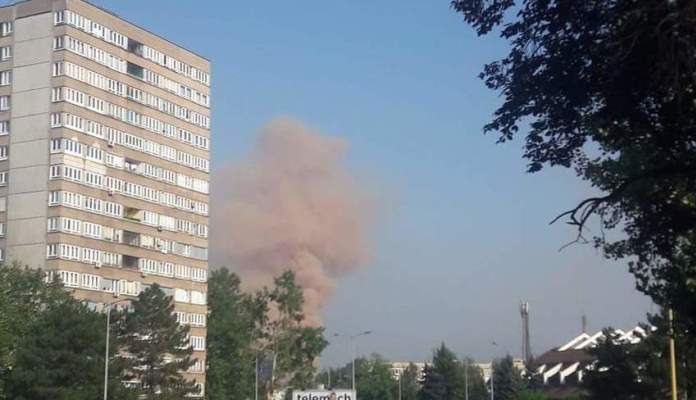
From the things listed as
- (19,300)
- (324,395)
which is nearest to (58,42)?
(19,300)

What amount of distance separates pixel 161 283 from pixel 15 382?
143ft

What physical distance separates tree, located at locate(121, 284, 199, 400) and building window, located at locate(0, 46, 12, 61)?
30.2m

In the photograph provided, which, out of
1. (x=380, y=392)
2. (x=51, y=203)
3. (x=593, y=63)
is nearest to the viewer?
(x=593, y=63)

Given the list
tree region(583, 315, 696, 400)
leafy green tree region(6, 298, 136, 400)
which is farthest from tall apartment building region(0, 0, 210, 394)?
tree region(583, 315, 696, 400)

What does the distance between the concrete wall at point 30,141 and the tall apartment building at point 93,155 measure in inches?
4.3

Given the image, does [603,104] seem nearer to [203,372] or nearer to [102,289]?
[102,289]

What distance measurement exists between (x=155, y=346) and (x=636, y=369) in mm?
37784

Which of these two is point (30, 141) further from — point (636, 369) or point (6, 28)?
point (636, 369)

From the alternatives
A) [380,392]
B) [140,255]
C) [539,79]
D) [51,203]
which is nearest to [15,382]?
[51,203]

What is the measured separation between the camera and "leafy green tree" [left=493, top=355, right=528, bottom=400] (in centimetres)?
12838

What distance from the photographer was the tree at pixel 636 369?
172 feet

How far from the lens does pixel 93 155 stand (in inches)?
4055

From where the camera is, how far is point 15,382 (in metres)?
67.1

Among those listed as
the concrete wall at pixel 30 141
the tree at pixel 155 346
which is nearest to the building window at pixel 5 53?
the concrete wall at pixel 30 141
